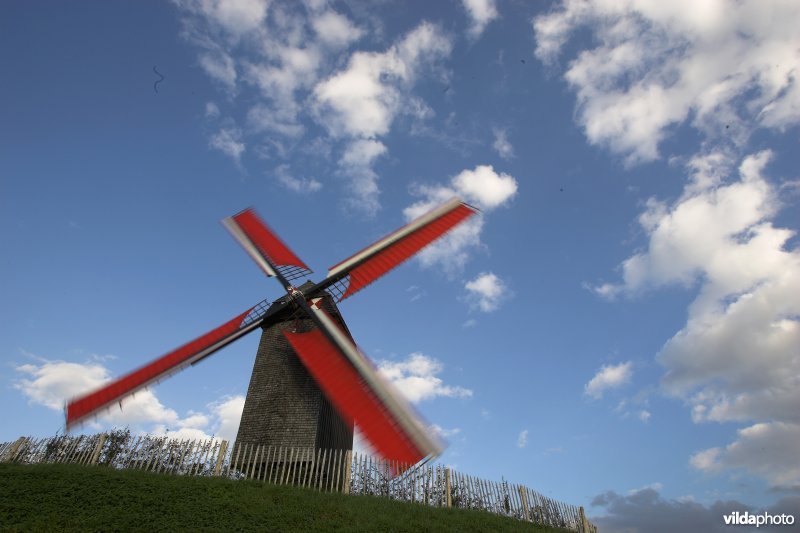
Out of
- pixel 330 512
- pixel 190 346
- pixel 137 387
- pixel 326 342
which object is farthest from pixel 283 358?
pixel 330 512

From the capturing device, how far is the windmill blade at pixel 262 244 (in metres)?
18.0

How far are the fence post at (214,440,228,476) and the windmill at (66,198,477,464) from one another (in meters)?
1.03

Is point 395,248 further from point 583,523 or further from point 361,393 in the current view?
point 583,523

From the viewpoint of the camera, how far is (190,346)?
15742 mm

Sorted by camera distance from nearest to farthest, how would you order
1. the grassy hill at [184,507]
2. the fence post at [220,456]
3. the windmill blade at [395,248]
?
the grassy hill at [184,507] < the fence post at [220,456] < the windmill blade at [395,248]

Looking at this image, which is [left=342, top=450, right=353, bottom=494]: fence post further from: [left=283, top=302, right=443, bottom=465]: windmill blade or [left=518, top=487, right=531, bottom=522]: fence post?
[left=518, top=487, right=531, bottom=522]: fence post

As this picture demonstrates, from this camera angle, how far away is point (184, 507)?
10.8 meters

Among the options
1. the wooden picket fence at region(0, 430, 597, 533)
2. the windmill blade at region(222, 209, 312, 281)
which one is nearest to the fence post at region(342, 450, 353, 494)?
the wooden picket fence at region(0, 430, 597, 533)

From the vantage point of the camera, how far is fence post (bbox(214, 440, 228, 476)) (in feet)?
45.1

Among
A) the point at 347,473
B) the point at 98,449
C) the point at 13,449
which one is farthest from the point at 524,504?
the point at 13,449

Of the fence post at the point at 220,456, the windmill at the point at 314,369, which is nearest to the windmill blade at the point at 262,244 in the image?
the windmill at the point at 314,369

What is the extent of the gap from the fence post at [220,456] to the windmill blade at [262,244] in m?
5.79

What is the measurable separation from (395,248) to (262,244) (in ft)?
16.8

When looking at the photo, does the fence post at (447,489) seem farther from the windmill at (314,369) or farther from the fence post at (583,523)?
the fence post at (583,523)
